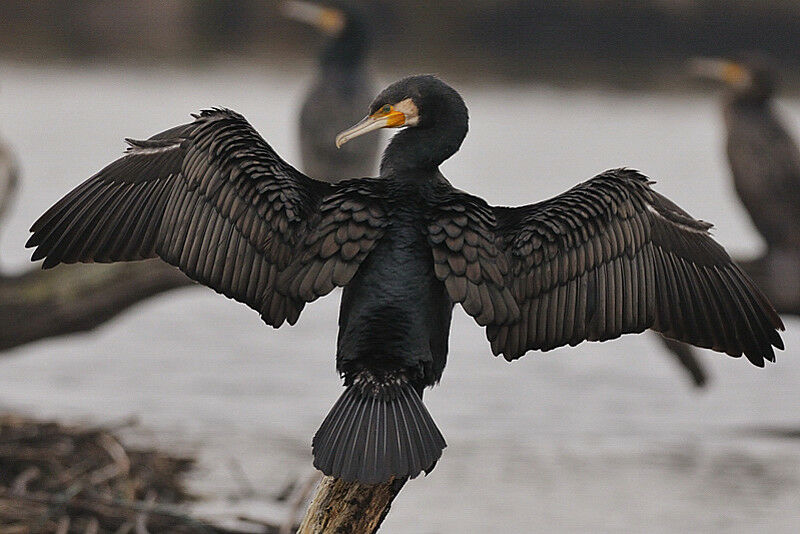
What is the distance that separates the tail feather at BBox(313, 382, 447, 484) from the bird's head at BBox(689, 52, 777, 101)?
192 inches

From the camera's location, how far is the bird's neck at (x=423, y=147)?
133 inches

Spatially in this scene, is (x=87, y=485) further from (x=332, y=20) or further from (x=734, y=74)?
(x=734, y=74)

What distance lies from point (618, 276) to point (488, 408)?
13.1ft

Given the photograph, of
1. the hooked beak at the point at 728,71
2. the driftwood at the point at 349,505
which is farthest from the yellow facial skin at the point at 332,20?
the driftwood at the point at 349,505

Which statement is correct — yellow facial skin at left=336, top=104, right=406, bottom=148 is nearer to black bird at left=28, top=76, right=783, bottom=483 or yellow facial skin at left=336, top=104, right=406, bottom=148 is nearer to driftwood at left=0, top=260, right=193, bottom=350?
black bird at left=28, top=76, right=783, bottom=483

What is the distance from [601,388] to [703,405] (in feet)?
1.78

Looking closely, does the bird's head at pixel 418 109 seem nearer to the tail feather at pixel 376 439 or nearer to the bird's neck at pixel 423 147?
the bird's neck at pixel 423 147

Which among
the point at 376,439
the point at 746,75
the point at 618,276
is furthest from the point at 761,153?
the point at 376,439

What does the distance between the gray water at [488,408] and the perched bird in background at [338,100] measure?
975 millimetres

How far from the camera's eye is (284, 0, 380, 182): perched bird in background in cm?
801

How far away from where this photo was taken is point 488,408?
24.1 feet

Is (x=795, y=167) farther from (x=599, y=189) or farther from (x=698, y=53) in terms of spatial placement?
(x=698, y=53)

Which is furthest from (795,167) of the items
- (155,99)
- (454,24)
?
(454,24)

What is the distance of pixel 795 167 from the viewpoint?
7.16 m
